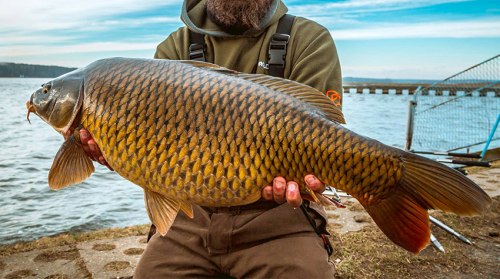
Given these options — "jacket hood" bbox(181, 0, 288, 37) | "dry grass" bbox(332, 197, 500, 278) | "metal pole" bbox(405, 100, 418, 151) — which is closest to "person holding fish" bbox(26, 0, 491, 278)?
"jacket hood" bbox(181, 0, 288, 37)

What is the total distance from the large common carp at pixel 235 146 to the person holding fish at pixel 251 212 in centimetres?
14

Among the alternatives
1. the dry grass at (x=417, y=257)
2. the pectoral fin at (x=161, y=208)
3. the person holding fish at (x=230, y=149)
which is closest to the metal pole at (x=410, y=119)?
the dry grass at (x=417, y=257)

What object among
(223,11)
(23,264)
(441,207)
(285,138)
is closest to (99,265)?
(23,264)

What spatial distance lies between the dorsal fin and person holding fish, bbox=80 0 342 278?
1.16 feet

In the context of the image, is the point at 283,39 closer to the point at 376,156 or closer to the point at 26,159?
the point at 376,156

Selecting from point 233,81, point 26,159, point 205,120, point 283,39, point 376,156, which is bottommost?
point 26,159

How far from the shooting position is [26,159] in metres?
13.9

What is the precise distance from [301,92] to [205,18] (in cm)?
140

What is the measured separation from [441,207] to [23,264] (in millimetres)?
3710

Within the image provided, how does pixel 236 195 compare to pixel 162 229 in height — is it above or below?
above

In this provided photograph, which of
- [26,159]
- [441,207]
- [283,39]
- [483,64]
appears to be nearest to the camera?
[441,207]

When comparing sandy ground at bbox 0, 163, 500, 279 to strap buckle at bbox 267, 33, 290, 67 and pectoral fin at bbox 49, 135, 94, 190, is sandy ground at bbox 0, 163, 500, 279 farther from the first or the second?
strap buckle at bbox 267, 33, 290, 67

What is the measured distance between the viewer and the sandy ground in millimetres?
4078

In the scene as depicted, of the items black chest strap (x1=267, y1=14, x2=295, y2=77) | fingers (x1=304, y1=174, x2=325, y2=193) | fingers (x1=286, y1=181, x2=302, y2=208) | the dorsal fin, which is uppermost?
black chest strap (x1=267, y1=14, x2=295, y2=77)
